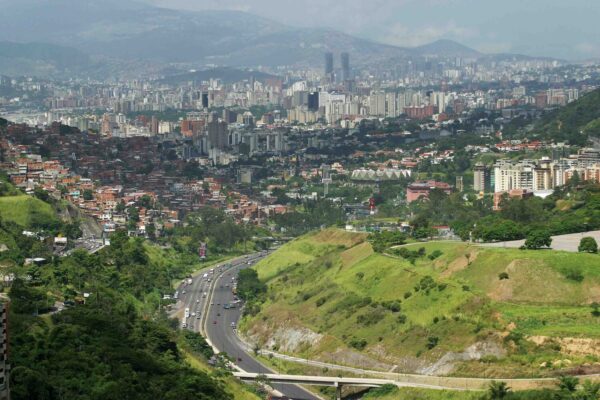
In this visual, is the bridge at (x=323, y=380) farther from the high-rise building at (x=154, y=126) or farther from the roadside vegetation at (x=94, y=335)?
the high-rise building at (x=154, y=126)

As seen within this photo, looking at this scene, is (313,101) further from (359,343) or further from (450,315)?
(450,315)

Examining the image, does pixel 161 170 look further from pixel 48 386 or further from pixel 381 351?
pixel 48 386

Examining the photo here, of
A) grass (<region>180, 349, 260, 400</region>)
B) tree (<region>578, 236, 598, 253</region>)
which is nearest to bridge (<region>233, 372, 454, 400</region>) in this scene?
grass (<region>180, 349, 260, 400</region>)

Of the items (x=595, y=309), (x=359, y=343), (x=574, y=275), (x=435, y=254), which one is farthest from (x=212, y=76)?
(x=595, y=309)

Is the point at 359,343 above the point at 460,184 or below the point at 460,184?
below

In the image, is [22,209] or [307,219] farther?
[307,219]

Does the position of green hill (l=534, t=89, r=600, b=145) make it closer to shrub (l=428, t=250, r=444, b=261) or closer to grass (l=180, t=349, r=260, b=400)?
shrub (l=428, t=250, r=444, b=261)

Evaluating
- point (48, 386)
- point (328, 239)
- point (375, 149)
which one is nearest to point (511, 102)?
point (375, 149)

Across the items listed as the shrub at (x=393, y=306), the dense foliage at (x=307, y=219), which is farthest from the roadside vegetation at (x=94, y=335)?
the dense foliage at (x=307, y=219)
